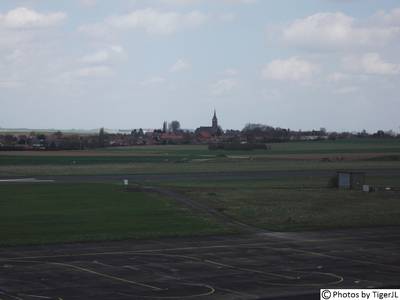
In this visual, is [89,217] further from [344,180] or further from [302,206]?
[344,180]

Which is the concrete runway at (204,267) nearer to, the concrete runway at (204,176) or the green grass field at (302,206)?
the green grass field at (302,206)

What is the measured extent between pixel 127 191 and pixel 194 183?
495 inches

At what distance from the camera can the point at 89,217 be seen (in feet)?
155

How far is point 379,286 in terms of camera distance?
86.2 feet

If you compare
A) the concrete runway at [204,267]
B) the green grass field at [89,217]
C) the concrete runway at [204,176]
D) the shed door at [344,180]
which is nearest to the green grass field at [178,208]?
the green grass field at [89,217]

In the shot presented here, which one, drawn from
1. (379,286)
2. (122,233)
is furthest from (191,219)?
(379,286)

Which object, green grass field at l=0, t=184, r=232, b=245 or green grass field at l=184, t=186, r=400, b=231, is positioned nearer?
green grass field at l=0, t=184, r=232, b=245

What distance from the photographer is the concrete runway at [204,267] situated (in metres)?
25.7

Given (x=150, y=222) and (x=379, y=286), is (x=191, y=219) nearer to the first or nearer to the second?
(x=150, y=222)

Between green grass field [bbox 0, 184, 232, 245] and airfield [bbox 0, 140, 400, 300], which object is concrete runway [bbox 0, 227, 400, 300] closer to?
airfield [bbox 0, 140, 400, 300]

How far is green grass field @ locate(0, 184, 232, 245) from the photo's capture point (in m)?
39.6

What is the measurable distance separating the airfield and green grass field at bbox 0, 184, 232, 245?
0.08 meters

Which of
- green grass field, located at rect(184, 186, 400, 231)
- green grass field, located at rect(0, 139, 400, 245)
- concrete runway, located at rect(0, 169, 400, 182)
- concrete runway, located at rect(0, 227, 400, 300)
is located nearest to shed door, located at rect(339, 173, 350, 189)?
green grass field, located at rect(0, 139, 400, 245)

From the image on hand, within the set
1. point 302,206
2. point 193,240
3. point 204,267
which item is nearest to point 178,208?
point 302,206
